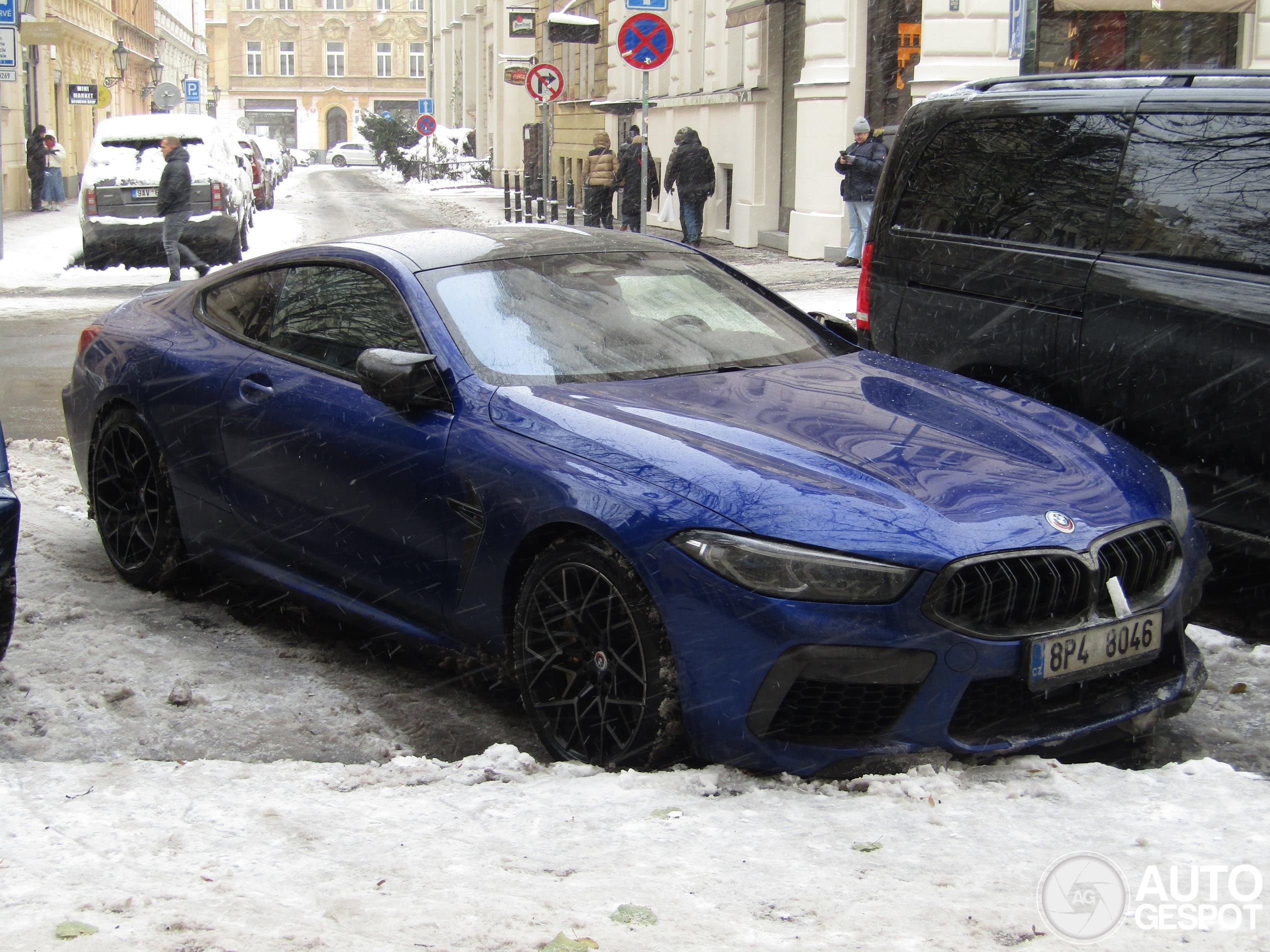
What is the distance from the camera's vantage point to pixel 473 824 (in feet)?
11.1

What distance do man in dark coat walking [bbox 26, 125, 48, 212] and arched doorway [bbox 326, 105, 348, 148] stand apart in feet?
252

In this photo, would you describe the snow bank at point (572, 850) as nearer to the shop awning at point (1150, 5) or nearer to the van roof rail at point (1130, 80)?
the van roof rail at point (1130, 80)

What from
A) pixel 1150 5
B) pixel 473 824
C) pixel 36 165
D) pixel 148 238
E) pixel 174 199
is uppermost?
pixel 1150 5

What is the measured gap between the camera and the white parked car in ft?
299

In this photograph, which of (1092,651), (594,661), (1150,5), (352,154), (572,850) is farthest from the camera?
(352,154)

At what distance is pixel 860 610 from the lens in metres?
3.42

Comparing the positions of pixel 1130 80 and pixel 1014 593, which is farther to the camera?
pixel 1130 80

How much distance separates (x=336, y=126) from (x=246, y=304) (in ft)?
359

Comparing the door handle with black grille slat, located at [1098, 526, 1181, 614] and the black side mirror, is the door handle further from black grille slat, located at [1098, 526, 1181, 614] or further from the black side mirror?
black grille slat, located at [1098, 526, 1181, 614]

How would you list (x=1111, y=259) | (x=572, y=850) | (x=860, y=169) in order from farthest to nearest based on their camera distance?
(x=860, y=169) < (x=1111, y=259) < (x=572, y=850)

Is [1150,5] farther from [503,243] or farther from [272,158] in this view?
[272,158]

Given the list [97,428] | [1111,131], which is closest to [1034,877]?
[1111,131]

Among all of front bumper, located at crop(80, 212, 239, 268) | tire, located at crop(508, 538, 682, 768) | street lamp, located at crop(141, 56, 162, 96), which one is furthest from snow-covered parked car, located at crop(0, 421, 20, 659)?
street lamp, located at crop(141, 56, 162, 96)
